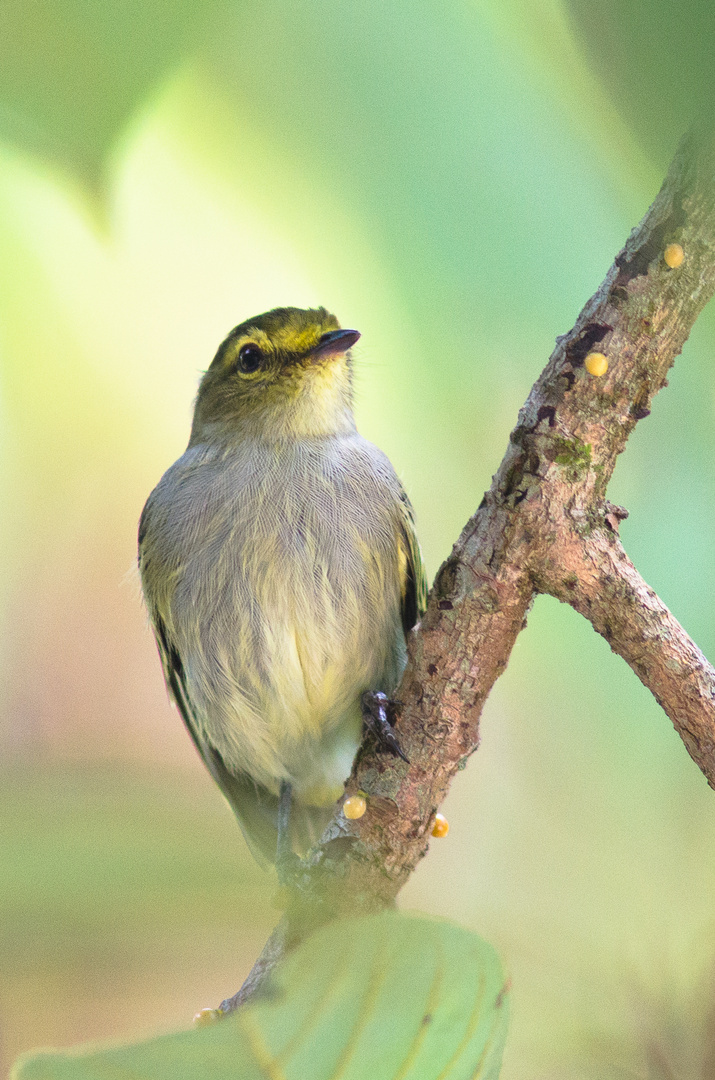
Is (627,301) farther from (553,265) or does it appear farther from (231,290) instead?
(231,290)

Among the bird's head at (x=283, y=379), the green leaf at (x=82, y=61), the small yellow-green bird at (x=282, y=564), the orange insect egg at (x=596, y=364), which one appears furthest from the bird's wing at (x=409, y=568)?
the green leaf at (x=82, y=61)

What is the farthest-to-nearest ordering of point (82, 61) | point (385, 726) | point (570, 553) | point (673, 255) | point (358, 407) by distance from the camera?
point (358, 407), point (385, 726), point (570, 553), point (673, 255), point (82, 61)

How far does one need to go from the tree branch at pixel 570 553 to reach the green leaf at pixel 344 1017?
261 millimetres

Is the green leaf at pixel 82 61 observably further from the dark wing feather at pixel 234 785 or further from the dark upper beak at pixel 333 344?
the dark wing feather at pixel 234 785

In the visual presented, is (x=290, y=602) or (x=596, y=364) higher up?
(x=596, y=364)

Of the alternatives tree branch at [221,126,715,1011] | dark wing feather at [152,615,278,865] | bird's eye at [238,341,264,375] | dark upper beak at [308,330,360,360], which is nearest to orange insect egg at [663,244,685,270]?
tree branch at [221,126,715,1011]

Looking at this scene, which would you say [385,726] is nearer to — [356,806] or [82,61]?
[356,806]

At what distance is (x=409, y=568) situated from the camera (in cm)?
113

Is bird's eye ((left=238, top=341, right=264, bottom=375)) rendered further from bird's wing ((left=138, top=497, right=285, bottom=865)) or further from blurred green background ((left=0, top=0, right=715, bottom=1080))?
bird's wing ((left=138, top=497, right=285, bottom=865))

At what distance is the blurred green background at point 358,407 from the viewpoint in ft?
0.77

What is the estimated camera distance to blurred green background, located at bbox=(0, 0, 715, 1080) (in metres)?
0.23

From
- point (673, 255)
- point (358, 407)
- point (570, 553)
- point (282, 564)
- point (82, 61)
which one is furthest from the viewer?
point (358, 407)

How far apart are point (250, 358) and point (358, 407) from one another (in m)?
0.21

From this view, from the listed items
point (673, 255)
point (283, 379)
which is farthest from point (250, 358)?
point (673, 255)
